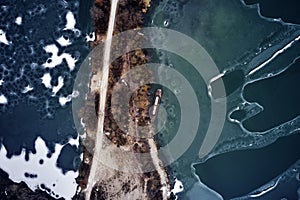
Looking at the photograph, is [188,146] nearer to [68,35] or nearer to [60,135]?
[60,135]

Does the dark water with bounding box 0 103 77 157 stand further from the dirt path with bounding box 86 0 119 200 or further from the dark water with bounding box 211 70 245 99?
the dark water with bounding box 211 70 245 99

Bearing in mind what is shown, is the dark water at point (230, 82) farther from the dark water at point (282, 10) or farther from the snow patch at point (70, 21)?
the snow patch at point (70, 21)

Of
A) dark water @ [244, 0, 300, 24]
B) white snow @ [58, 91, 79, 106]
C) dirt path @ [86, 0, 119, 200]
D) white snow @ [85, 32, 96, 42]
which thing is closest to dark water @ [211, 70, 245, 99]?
dark water @ [244, 0, 300, 24]

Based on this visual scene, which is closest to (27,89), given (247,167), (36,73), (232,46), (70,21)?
(36,73)

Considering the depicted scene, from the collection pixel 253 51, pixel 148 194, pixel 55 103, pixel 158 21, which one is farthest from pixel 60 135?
pixel 253 51

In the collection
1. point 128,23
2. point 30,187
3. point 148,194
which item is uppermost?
point 128,23

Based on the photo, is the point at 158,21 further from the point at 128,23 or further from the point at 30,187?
the point at 30,187

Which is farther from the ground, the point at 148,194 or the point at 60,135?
the point at 60,135
